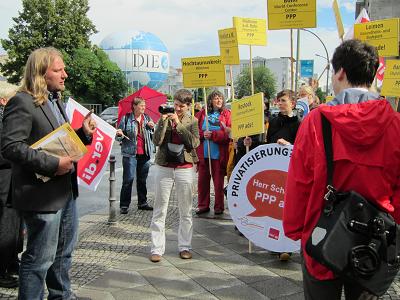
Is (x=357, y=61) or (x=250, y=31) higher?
(x=250, y=31)

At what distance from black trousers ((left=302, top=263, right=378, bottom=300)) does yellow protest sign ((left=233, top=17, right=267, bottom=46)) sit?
420 centimetres

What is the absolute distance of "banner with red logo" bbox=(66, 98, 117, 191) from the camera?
5352mm

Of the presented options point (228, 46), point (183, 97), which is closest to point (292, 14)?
point (228, 46)

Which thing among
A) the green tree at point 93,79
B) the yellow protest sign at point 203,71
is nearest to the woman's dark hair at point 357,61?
the yellow protest sign at point 203,71

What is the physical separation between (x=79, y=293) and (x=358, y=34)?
457 centimetres

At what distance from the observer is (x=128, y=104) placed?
7.88m

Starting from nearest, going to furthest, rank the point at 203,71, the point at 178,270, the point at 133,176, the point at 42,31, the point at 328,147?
the point at 328,147 → the point at 178,270 → the point at 203,71 → the point at 133,176 → the point at 42,31

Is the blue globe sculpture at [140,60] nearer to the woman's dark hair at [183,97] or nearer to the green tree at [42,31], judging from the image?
the green tree at [42,31]

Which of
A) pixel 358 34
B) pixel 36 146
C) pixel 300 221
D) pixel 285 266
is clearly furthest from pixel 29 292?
pixel 358 34

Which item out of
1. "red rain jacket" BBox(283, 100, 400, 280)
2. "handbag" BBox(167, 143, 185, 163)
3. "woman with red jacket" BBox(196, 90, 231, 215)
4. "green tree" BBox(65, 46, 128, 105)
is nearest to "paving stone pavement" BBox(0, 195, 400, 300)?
"woman with red jacket" BBox(196, 90, 231, 215)

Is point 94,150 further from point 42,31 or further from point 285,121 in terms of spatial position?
point 42,31

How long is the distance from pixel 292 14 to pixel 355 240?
3561 mm

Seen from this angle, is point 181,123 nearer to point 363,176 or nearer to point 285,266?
point 285,266

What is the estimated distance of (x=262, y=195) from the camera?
478cm
